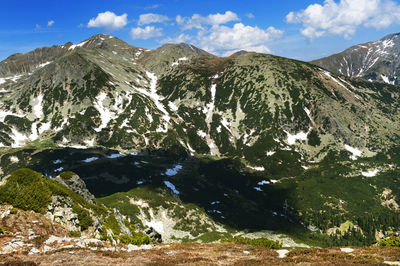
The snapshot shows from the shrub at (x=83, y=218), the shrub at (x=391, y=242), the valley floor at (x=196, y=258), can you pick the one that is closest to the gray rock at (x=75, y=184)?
the shrub at (x=83, y=218)

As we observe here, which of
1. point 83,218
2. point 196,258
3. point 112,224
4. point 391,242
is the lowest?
point 391,242

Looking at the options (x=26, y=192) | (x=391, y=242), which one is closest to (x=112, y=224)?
(x=26, y=192)

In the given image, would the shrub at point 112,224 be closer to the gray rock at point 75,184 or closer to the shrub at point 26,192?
the shrub at point 26,192

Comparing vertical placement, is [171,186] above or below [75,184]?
below

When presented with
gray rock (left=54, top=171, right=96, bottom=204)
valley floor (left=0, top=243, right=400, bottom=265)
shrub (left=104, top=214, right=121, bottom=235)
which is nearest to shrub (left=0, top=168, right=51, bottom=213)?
valley floor (left=0, top=243, right=400, bottom=265)

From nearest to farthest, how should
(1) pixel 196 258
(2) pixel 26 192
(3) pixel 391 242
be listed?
(1) pixel 196 258 < (3) pixel 391 242 < (2) pixel 26 192

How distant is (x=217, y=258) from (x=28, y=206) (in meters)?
24.9

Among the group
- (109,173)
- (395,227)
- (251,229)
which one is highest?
(109,173)

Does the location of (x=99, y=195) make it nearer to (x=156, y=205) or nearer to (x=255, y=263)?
(x=156, y=205)

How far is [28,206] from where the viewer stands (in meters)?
33.8

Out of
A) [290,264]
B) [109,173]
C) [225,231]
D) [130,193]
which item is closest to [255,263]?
[290,264]

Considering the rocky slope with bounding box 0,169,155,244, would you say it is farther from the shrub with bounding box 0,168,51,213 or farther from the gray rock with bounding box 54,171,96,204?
the gray rock with bounding box 54,171,96,204

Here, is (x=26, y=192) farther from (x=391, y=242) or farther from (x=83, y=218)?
(x=391, y=242)

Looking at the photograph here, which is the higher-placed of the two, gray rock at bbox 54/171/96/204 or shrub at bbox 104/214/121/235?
gray rock at bbox 54/171/96/204
